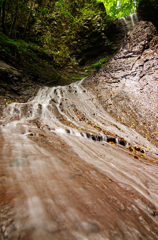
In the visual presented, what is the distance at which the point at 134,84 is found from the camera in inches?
328

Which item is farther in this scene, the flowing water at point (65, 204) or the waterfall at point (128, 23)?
the waterfall at point (128, 23)

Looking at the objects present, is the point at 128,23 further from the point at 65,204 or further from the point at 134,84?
the point at 65,204

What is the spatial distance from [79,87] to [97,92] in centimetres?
224

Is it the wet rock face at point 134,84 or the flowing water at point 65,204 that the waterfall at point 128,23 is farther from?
the flowing water at point 65,204

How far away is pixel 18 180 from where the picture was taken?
→ 1.09 metres

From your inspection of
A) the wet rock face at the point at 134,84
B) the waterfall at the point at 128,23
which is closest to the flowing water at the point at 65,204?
the wet rock face at the point at 134,84

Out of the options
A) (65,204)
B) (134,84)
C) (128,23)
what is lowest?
(65,204)

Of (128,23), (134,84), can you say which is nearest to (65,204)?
(134,84)

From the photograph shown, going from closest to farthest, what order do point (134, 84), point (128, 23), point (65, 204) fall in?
point (65, 204)
point (134, 84)
point (128, 23)

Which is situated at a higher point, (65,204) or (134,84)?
(134,84)

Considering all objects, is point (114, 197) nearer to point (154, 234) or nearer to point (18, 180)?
point (154, 234)

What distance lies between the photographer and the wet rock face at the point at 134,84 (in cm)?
642

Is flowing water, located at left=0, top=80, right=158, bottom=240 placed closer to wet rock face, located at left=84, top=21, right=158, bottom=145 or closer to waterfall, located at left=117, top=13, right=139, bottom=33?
wet rock face, located at left=84, top=21, right=158, bottom=145

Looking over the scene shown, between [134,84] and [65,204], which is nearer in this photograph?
[65,204]
